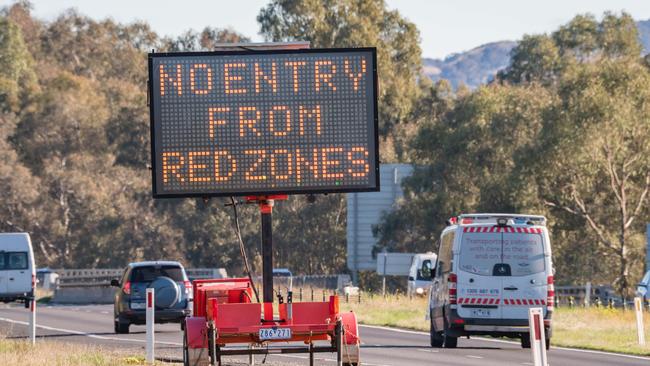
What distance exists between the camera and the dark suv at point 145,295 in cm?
3180

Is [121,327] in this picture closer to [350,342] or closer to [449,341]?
[449,341]

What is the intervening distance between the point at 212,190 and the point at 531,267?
9.65 metres

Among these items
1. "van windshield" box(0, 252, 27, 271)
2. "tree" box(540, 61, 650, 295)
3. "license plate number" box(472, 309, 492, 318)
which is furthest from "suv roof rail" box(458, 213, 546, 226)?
"tree" box(540, 61, 650, 295)

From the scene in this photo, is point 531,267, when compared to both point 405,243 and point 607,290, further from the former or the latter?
point 405,243

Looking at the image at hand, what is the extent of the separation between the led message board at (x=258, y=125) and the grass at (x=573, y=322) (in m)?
10.3

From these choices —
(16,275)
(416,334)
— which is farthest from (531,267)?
(16,275)

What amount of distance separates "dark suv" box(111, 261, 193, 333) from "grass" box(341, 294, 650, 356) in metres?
6.07

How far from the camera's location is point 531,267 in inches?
1055

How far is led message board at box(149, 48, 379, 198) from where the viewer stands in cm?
1852

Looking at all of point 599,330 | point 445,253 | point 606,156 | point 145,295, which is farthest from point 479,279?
point 606,156

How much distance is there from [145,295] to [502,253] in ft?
29.3

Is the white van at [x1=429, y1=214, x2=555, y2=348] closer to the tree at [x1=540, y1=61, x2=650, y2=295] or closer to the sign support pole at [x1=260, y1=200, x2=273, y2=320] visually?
the sign support pole at [x1=260, y1=200, x2=273, y2=320]

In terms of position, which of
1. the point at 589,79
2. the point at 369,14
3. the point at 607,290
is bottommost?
the point at 607,290

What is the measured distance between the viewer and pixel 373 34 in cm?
8775
